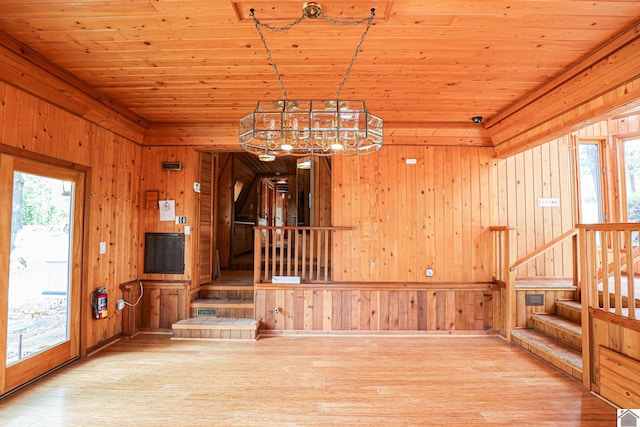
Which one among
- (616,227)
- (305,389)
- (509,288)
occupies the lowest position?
(305,389)

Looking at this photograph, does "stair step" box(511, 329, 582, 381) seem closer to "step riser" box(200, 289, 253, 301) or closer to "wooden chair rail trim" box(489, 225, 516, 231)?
"wooden chair rail trim" box(489, 225, 516, 231)

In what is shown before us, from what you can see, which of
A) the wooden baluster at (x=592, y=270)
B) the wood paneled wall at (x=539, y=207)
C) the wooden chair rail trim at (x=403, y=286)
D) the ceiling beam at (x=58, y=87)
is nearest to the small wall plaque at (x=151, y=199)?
the ceiling beam at (x=58, y=87)

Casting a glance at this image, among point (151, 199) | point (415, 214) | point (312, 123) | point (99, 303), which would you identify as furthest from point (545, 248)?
point (99, 303)

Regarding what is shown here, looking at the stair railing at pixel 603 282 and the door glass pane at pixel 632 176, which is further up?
the door glass pane at pixel 632 176

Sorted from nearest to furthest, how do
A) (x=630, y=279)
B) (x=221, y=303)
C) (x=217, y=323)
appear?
1. (x=630, y=279)
2. (x=217, y=323)
3. (x=221, y=303)

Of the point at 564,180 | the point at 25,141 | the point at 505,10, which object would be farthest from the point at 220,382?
the point at 564,180

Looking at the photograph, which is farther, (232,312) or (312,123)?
(232,312)

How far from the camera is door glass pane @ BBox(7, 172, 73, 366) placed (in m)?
2.86

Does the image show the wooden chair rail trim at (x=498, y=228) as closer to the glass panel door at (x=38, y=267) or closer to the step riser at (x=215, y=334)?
the step riser at (x=215, y=334)

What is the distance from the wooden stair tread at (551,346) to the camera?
3.22 meters

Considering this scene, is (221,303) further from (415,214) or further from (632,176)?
(632,176)

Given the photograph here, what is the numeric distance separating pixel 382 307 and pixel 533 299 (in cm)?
195

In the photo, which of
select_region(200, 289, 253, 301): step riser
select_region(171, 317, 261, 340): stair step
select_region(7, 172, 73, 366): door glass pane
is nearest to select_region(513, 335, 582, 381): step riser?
select_region(171, 317, 261, 340): stair step

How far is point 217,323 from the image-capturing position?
4.26 m
